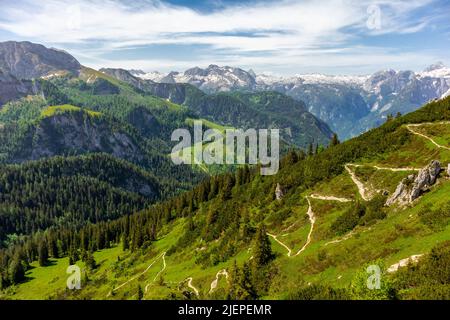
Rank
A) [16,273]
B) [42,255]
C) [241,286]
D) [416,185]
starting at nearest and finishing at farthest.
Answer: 1. [241,286]
2. [416,185]
3. [16,273]
4. [42,255]

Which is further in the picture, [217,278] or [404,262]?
[217,278]

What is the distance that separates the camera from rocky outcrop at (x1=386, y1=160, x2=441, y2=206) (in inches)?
2793

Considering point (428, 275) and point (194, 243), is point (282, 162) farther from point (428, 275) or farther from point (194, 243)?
point (428, 275)

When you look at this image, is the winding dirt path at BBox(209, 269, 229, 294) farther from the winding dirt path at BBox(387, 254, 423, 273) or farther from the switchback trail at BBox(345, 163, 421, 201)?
the winding dirt path at BBox(387, 254, 423, 273)

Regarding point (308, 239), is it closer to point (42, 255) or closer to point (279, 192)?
point (279, 192)

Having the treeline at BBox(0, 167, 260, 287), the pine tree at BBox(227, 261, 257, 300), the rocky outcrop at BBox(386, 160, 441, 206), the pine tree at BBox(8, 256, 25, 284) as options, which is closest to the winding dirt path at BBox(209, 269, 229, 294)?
the pine tree at BBox(227, 261, 257, 300)

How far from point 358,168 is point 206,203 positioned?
8440 cm

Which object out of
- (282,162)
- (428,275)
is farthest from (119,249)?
(428,275)

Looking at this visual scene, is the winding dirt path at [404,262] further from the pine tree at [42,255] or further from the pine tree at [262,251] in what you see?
the pine tree at [42,255]

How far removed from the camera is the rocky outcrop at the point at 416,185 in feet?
233

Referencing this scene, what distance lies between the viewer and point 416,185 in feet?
234

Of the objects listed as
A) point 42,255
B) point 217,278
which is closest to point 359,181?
point 217,278

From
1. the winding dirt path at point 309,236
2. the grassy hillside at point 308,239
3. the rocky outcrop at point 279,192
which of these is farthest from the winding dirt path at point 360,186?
the rocky outcrop at point 279,192
